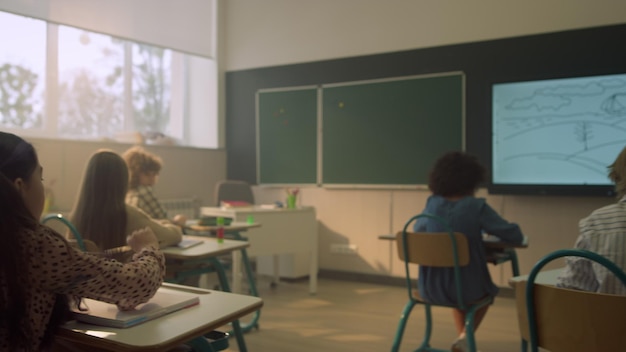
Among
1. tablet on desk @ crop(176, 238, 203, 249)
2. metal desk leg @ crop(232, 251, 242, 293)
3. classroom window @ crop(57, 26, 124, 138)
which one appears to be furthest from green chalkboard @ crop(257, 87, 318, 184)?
tablet on desk @ crop(176, 238, 203, 249)

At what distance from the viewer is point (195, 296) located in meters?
1.52

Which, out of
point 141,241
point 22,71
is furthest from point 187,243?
point 22,71

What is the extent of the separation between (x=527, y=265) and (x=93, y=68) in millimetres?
4374

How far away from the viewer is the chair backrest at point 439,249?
2.54 m

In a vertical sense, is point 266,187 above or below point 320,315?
above

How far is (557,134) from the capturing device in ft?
14.3

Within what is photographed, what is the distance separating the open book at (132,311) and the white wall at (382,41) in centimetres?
375

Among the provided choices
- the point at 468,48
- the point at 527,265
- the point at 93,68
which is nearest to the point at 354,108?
the point at 468,48

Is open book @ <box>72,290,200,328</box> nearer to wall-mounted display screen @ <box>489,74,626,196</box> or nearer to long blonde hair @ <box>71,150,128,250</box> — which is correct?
long blonde hair @ <box>71,150,128,250</box>

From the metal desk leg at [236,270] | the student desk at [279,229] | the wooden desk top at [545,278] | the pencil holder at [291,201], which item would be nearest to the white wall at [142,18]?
the student desk at [279,229]

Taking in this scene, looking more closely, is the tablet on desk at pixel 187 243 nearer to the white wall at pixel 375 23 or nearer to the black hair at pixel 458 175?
the black hair at pixel 458 175

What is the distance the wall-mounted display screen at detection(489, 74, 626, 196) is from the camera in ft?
13.6

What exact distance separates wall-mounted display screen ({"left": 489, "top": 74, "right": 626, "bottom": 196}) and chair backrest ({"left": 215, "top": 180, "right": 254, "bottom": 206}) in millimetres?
2315

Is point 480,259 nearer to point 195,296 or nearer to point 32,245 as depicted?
point 195,296
